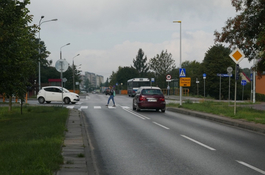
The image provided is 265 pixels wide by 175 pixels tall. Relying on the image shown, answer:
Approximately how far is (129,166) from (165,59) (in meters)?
74.8

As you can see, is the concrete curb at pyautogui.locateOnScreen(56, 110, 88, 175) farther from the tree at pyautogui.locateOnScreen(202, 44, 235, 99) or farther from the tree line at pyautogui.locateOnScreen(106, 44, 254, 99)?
the tree at pyautogui.locateOnScreen(202, 44, 235, 99)

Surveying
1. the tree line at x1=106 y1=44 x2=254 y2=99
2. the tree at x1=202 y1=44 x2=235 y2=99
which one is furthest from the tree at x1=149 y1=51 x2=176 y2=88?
the tree at x1=202 y1=44 x2=235 y2=99

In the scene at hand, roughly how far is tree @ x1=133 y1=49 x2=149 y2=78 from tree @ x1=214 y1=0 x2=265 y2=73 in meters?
121

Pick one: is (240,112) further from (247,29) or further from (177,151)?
(177,151)

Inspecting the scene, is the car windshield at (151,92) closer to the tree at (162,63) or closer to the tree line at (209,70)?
the tree line at (209,70)

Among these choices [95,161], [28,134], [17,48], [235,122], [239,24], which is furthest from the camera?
[239,24]

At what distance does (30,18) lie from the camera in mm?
15633

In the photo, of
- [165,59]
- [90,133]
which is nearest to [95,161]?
[90,133]

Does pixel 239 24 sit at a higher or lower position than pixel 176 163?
higher

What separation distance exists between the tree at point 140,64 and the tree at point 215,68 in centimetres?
6944

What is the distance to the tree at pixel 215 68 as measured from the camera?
66.3 metres

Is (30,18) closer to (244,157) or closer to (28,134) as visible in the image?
(28,134)

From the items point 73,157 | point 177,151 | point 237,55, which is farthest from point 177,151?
point 237,55

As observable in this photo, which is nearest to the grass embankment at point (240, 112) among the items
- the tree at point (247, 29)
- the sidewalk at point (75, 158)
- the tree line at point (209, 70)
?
the tree at point (247, 29)
